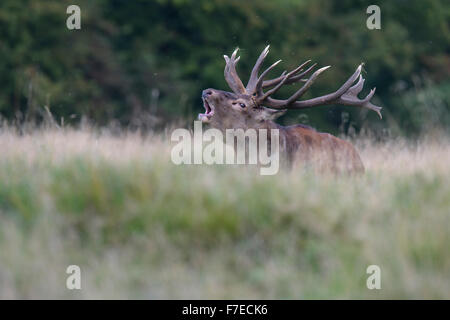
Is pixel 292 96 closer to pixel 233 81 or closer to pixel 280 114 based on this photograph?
pixel 280 114

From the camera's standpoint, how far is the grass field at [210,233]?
5008mm

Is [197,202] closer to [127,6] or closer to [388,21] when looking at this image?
[127,6]

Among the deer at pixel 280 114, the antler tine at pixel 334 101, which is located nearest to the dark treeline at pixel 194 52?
the antler tine at pixel 334 101

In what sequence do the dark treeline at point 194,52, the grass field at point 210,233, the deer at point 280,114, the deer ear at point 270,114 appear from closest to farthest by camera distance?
1. the grass field at point 210,233
2. the deer at point 280,114
3. the deer ear at point 270,114
4. the dark treeline at point 194,52

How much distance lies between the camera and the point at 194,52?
947 inches

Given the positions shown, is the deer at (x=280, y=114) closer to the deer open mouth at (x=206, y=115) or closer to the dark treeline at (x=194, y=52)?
the deer open mouth at (x=206, y=115)

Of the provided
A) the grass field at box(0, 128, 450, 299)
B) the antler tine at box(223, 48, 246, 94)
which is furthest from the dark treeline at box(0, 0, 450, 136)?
the grass field at box(0, 128, 450, 299)

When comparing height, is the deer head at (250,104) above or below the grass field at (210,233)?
above

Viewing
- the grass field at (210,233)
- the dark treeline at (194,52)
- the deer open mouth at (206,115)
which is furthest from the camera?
the dark treeline at (194,52)

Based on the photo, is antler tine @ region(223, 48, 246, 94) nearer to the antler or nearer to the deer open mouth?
the antler

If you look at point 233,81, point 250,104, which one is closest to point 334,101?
point 250,104

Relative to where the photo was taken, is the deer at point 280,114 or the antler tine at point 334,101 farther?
the antler tine at point 334,101

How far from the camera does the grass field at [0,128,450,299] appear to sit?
5008 millimetres

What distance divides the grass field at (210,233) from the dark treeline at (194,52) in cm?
1426
